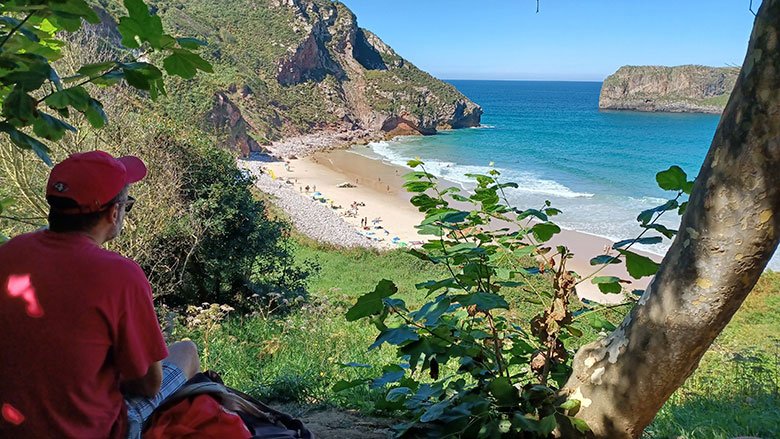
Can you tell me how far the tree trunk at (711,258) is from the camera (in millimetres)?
1472

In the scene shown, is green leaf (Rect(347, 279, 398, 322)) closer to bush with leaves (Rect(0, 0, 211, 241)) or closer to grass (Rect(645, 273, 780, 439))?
bush with leaves (Rect(0, 0, 211, 241))

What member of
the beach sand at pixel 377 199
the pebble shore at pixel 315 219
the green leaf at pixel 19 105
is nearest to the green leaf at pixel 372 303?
the green leaf at pixel 19 105

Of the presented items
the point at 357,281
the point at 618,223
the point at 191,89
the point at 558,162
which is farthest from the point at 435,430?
the point at 558,162

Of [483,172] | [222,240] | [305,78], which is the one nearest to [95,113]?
[222,240]

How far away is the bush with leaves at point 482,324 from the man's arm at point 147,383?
63 cm

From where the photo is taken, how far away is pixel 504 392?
2051 mm

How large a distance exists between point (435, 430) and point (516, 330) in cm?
56

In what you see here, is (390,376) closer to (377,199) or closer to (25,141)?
(25,141)

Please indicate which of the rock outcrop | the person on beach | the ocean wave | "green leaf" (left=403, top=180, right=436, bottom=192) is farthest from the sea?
the rock outcrop

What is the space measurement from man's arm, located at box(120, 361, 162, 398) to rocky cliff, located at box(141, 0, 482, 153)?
177ft

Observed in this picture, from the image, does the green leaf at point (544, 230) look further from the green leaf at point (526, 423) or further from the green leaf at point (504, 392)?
the green leaf at point (526, 423)

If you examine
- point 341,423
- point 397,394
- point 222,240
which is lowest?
point 222,240

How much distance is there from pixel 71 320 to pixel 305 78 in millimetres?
76839

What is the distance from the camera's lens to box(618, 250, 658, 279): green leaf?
2.07 meters
